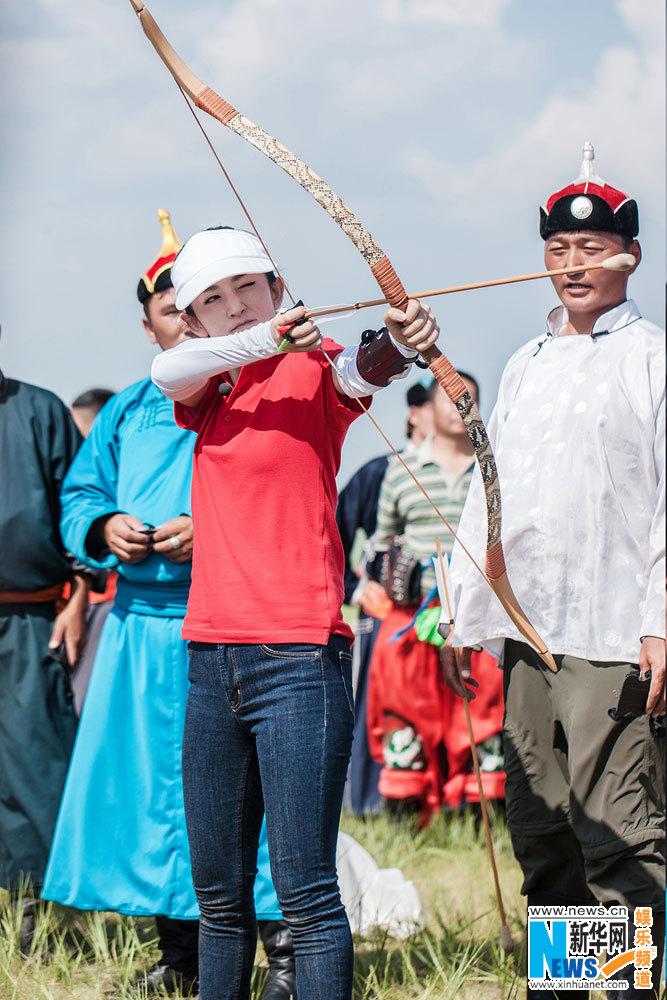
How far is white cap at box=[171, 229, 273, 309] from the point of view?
7.50ft

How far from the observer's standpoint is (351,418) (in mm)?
2301

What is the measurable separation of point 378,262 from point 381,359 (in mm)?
175

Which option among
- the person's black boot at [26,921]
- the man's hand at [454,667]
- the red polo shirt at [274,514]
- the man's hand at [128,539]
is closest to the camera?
the red polo shirt at [274,514]

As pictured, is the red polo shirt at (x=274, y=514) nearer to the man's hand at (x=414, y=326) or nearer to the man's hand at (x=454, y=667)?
the man's hand at (x=414, y=326)

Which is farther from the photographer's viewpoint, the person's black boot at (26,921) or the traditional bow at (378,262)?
the person's black boot at (26,921)

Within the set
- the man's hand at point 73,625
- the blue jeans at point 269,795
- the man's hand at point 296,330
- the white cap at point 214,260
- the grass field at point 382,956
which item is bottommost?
the grass field at point 382,956

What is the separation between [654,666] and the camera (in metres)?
2.34

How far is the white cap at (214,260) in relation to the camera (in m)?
2.29

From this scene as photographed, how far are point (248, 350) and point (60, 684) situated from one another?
1.66 metres

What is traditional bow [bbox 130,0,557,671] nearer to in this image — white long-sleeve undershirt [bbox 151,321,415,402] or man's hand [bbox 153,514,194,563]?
white long-sleeve undershirt [bbox 151,321,415,402]

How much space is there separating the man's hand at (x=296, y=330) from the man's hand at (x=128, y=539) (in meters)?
1.01

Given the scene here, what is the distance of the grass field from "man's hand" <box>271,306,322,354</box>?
1555 millimetres

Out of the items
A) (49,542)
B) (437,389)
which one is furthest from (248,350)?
(437,389)

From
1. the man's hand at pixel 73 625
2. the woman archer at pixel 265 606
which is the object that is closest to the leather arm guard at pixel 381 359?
the woman archer at pixel 265 606
